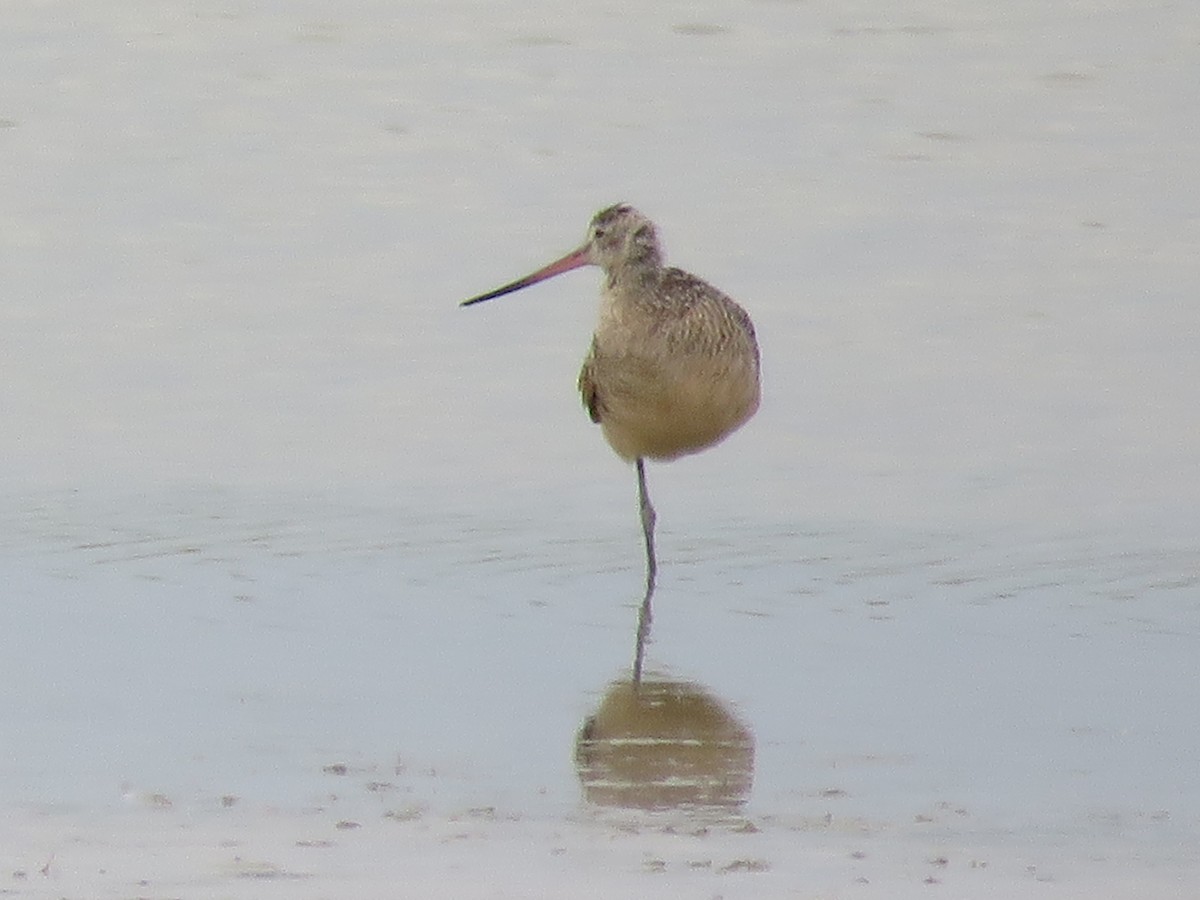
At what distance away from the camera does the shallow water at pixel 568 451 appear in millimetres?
5898

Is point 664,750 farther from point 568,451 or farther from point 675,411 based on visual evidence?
point 568,451

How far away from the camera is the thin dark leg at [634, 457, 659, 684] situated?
24.1 ft

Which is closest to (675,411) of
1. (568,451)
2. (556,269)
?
(568,451)

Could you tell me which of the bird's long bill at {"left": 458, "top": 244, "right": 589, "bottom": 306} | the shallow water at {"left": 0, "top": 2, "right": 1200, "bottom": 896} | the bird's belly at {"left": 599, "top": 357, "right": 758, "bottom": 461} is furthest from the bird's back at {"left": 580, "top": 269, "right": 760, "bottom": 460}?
the bird's long bill at {"left": 458, "top": 244, "right": 589, "bottom": 306}

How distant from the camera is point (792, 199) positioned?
12492mm

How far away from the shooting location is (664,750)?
20.9ft

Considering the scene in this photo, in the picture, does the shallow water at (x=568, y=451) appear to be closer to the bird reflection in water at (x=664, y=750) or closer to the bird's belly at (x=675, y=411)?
the bird reflection in water at (x=664, y=750)

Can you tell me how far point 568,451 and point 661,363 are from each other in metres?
0.88

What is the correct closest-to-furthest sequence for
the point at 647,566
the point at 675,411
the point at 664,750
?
the point at 664,750 → the point at 647,566 → the point at 675,411

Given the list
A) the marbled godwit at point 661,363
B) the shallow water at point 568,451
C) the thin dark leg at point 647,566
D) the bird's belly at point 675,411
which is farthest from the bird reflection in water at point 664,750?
the bird's belly at point 675,411

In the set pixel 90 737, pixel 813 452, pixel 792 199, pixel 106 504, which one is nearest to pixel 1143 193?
pixel 792 199

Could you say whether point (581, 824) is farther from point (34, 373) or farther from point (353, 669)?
point (34, 373)

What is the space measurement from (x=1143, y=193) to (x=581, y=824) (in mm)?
7567

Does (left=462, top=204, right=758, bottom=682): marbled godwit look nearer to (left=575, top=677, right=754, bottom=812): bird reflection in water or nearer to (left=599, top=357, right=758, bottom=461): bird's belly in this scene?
(left=599, top=357, right=758, bottom=461): bird's belly
